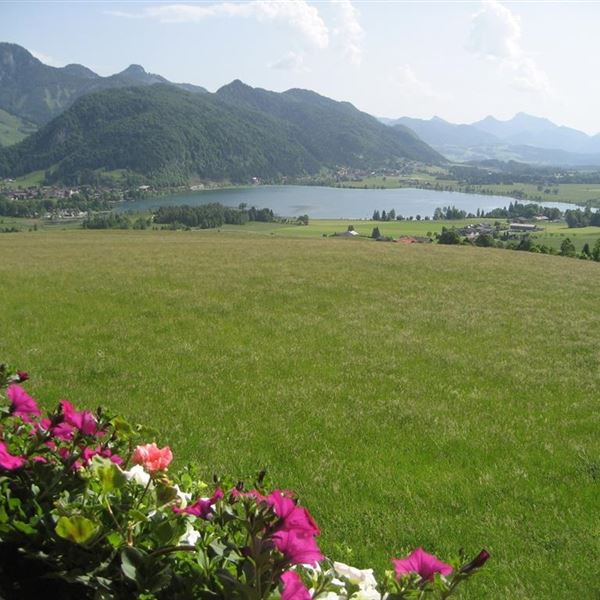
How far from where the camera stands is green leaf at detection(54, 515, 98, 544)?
2.07 meters

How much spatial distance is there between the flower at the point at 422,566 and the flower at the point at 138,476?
4.26 feet

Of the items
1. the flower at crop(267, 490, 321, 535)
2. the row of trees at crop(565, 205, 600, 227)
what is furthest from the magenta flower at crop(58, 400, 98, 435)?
the row of trees at crop(565, 205, 600, 227)

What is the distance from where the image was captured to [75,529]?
208 centimetres

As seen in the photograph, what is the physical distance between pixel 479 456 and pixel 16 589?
6.97 m

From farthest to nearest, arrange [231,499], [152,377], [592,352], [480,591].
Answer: [592,352]
[152,377]
[480,591]
[231,499]

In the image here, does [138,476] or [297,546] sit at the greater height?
[297,546]

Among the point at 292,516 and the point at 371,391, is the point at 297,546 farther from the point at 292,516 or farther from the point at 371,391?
the point at 371,391

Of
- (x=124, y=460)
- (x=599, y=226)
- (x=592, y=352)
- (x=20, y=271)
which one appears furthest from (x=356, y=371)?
(x=599, y=226)

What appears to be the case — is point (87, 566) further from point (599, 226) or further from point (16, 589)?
point (599, 226)

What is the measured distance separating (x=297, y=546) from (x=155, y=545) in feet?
2.19

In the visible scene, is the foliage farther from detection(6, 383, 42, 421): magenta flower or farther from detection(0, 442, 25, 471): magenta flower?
detection(6, 383, 42, 421): magenta flower

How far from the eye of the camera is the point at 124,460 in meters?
3.35

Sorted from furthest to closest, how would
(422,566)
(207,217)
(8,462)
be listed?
(207,217) < (8,462) < (422,566)

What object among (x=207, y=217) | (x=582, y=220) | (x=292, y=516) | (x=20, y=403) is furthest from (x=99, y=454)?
(x=582, y=220)
